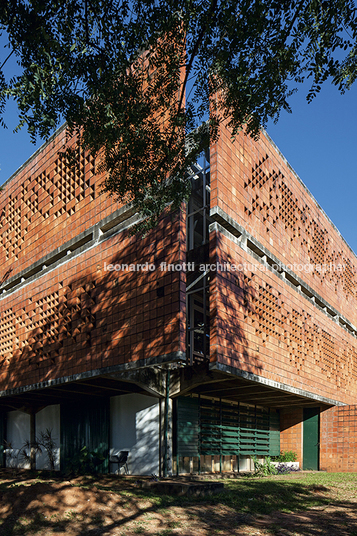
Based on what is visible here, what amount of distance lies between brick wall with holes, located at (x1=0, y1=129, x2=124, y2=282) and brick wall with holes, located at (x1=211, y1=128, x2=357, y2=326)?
331 cm

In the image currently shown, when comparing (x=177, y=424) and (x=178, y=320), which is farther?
(x=177, y=424)

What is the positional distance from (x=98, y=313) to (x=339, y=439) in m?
11.2

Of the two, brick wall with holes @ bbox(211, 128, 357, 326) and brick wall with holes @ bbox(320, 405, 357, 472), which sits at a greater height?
brick wall with holes @ bbox(211, 128, 357, 326)

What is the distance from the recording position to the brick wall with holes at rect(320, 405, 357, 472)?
17.3 metres

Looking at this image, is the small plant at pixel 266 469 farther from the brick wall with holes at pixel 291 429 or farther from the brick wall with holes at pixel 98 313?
the brick wall with holes at pixel 98 313

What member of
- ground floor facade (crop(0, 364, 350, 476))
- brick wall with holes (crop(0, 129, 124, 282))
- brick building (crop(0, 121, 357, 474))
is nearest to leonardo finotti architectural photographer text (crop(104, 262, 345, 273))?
brick building (crop(0, 121, 357, 474))

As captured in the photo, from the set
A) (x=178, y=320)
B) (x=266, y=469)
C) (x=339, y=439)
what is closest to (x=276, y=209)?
(x=178, y=320)

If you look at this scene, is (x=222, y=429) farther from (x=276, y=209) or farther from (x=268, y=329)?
(x=276, y=209)

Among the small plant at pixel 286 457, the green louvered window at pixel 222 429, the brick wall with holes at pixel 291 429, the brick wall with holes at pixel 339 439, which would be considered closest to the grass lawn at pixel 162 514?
the green louvered window at pixel 222 429

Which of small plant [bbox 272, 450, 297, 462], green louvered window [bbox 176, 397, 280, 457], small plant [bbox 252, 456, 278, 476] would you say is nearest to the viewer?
green louvered window [bbox 176, 397, 280, 457]

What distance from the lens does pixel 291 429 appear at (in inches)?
762

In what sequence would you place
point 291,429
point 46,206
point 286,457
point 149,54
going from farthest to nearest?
point 291,429
point 286,457
point 46,206
point 149,54

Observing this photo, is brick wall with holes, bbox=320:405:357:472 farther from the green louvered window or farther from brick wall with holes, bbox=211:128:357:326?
brick wall with holes, bbox=211:128:357:326

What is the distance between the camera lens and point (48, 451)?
1620 cm
